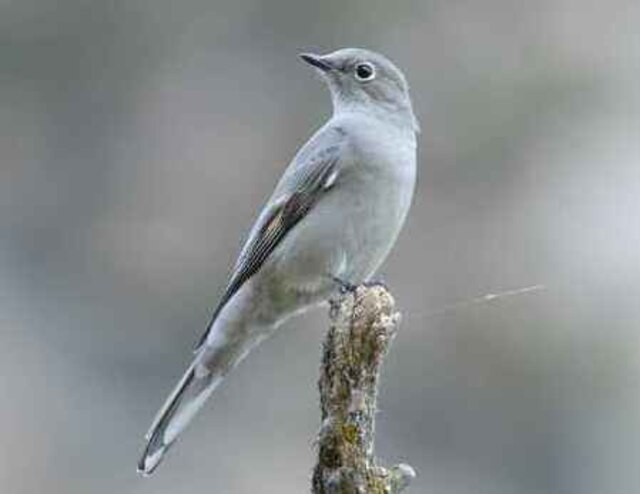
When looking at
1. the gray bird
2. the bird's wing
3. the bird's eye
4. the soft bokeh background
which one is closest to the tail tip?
the gray bird

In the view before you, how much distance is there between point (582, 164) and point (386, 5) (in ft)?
8.05

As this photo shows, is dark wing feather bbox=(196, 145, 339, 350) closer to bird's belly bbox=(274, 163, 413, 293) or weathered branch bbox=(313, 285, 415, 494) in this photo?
bird's belly bbox=(274, 163, 413, 293)

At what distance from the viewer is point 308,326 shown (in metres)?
14.9

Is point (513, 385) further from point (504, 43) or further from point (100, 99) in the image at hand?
point (100, 99)

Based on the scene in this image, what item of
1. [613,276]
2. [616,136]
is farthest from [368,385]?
[616,136]

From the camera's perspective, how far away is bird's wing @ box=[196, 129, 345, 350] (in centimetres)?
→ 759

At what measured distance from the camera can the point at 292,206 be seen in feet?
25.3

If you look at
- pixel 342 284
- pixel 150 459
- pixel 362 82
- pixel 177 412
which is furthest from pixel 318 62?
pixel 150 459

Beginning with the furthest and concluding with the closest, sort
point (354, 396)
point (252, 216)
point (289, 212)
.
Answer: point (252, 216) < point (289, 212) < point (354, 396)

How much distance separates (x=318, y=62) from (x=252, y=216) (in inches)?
286

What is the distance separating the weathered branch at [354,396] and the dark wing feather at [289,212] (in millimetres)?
1814

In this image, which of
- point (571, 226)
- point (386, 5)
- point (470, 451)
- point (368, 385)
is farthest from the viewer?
point (386, 5)

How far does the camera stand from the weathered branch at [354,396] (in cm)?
518

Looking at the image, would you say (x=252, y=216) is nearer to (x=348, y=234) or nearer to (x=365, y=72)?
(x=365, y=72)
